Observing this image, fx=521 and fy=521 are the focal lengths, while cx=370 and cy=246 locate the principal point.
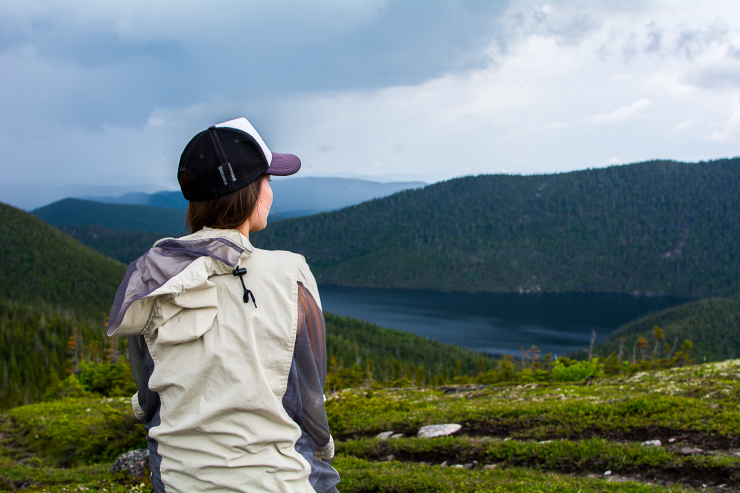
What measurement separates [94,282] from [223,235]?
159238mm

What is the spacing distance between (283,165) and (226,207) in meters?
0.35

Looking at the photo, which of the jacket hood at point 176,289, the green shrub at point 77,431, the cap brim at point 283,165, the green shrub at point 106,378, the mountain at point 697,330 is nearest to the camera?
the jacket hood at point 176,289

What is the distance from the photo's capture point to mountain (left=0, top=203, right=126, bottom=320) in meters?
136

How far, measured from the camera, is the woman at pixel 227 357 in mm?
2014

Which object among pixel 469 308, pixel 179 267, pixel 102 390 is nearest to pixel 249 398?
pixel 179 267

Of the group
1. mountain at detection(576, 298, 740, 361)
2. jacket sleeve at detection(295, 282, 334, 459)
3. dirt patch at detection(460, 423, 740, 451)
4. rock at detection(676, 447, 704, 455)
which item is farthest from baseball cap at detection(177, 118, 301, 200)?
mountain at detection(576, 298, 740, 361)

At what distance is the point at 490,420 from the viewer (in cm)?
1046

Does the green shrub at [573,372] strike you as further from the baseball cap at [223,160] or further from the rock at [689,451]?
the baseball cap at [223,160]

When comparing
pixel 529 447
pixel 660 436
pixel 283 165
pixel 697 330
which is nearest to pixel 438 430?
pixel 529 447

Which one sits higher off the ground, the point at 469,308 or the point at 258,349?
the point at 258,349

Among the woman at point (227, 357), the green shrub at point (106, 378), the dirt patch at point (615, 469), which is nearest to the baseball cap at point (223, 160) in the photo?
the woman at point (227, 357)

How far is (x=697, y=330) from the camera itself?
111 meters

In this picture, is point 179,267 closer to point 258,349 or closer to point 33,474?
point 258,349

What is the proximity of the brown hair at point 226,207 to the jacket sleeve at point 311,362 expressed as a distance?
478 mm
